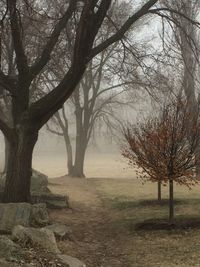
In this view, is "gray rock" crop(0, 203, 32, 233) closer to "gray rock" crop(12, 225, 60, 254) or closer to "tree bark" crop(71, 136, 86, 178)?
"gray rock" crop(12, 225, 60, 254)

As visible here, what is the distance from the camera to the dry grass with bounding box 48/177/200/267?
31.6 feet

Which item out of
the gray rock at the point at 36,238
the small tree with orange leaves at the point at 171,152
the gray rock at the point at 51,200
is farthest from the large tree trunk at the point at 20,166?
the gray rock at the point at 36,238

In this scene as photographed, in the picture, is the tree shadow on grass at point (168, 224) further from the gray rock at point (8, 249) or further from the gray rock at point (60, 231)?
the gray rock at point (8, 249)

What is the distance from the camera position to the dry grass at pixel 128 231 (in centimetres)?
963

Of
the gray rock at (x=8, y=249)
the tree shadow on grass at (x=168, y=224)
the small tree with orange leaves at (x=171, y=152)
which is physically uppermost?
the small tree with orange leaves at (x=171, y=152)

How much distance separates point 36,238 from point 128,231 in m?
3.65

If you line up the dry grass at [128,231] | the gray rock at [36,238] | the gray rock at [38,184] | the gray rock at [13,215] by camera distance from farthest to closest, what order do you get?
the gray rock at [38,184] → the gray rock at [13,215] → the dry grass at [128,231] → the gray rock at [36,238]

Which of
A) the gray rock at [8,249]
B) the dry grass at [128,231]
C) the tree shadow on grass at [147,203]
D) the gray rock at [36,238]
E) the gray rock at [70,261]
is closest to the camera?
the gray rock at [8,249]

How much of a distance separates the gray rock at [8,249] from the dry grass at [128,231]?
4.93ft

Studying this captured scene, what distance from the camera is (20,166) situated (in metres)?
13.3

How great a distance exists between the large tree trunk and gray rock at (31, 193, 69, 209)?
197cm

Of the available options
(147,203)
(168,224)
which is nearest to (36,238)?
(168,224)

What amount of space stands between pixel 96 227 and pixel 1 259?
5830 millimetres

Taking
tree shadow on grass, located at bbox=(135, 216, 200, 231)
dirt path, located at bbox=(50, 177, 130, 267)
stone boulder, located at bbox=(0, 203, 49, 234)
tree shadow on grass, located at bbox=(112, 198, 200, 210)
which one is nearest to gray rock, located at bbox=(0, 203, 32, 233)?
stone boulder, located at bbox=(0, 203, 49, 234)
